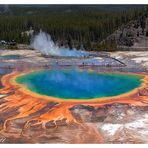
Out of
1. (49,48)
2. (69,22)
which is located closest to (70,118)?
(49,48)

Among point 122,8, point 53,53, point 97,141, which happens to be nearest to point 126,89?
point 97,141

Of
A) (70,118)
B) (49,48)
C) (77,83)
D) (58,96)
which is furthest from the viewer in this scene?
(49,48)

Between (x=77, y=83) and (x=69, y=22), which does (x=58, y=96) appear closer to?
(x=77, y=83)

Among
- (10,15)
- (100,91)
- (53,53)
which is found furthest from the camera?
(10,15)

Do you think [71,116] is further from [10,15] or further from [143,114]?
[10,15]

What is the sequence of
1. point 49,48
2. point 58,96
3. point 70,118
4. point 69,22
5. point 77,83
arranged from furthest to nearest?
point 69,22
point 49,48
point 77,83
point 58,96
point 70,118

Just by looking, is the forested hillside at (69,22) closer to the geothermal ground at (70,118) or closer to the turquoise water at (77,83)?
the turquoise water at (77,83)

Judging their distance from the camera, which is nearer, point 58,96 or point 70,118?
point 70,118
